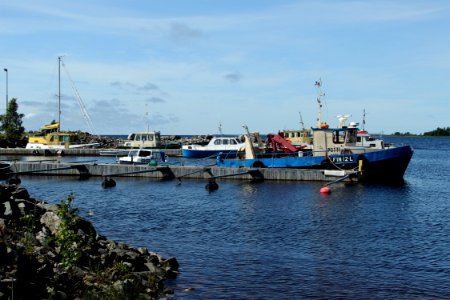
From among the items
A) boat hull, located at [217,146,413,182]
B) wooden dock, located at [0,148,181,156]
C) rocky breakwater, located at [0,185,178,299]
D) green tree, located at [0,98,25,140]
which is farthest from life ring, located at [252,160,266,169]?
green tree, located at [0,98,25,140]

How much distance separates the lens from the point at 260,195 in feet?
129

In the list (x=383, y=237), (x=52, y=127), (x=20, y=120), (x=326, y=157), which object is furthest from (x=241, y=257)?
(x=20, y=120)

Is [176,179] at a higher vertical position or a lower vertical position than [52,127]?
lower

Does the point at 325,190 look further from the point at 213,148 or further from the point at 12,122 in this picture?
the point at 12,122

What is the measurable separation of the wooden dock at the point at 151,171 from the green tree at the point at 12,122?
52275mm

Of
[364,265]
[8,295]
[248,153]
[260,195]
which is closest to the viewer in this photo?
[8,295]

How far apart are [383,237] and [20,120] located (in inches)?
3524

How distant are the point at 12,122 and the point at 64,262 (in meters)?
93.0

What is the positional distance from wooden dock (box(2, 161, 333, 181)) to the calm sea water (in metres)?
1.90

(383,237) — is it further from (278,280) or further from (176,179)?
(176,179)

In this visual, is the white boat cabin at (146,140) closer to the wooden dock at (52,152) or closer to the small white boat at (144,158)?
the wooden dock at (52,152)

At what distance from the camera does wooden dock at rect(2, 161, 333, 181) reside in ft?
156

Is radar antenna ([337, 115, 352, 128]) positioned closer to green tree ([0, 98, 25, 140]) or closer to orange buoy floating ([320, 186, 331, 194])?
orange buoy floating ([320, 186, 331, 194])

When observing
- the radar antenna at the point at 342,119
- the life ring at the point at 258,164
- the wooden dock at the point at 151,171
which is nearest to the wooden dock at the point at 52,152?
the wooden dock at the point at 151,171
